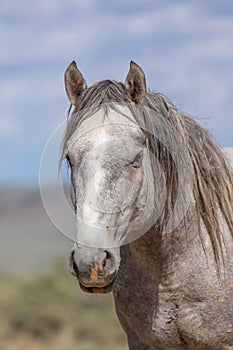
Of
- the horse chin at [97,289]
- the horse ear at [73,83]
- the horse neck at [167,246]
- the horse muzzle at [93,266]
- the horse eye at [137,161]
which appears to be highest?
the horse ear at [73,83]

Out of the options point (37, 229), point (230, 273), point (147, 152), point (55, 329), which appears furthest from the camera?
point (37, 229)

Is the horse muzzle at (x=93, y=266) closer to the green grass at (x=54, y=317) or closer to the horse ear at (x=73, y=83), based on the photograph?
the horse ear at (x=73, y=83)

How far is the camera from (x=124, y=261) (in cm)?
610

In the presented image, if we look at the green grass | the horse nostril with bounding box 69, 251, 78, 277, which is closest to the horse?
the horse nostril with bounding box 69, 251, 78, 277

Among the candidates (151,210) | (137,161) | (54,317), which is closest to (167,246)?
(151,210)

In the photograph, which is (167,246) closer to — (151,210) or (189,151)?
(151,210)

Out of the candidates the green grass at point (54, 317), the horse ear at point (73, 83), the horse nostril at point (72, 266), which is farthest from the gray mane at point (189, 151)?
the green grass at point (54, 317)

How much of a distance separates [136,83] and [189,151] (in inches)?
24.5

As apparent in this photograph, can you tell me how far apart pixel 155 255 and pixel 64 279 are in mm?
16694

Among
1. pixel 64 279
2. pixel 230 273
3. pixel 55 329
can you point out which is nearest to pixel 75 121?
pixel 230 273

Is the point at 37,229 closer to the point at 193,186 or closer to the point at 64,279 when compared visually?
the point at 64,279

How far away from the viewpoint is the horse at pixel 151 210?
516cm

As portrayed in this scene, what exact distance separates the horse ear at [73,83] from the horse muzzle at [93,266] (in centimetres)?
111

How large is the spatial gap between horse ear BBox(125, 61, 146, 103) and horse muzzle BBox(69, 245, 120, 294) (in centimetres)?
99
